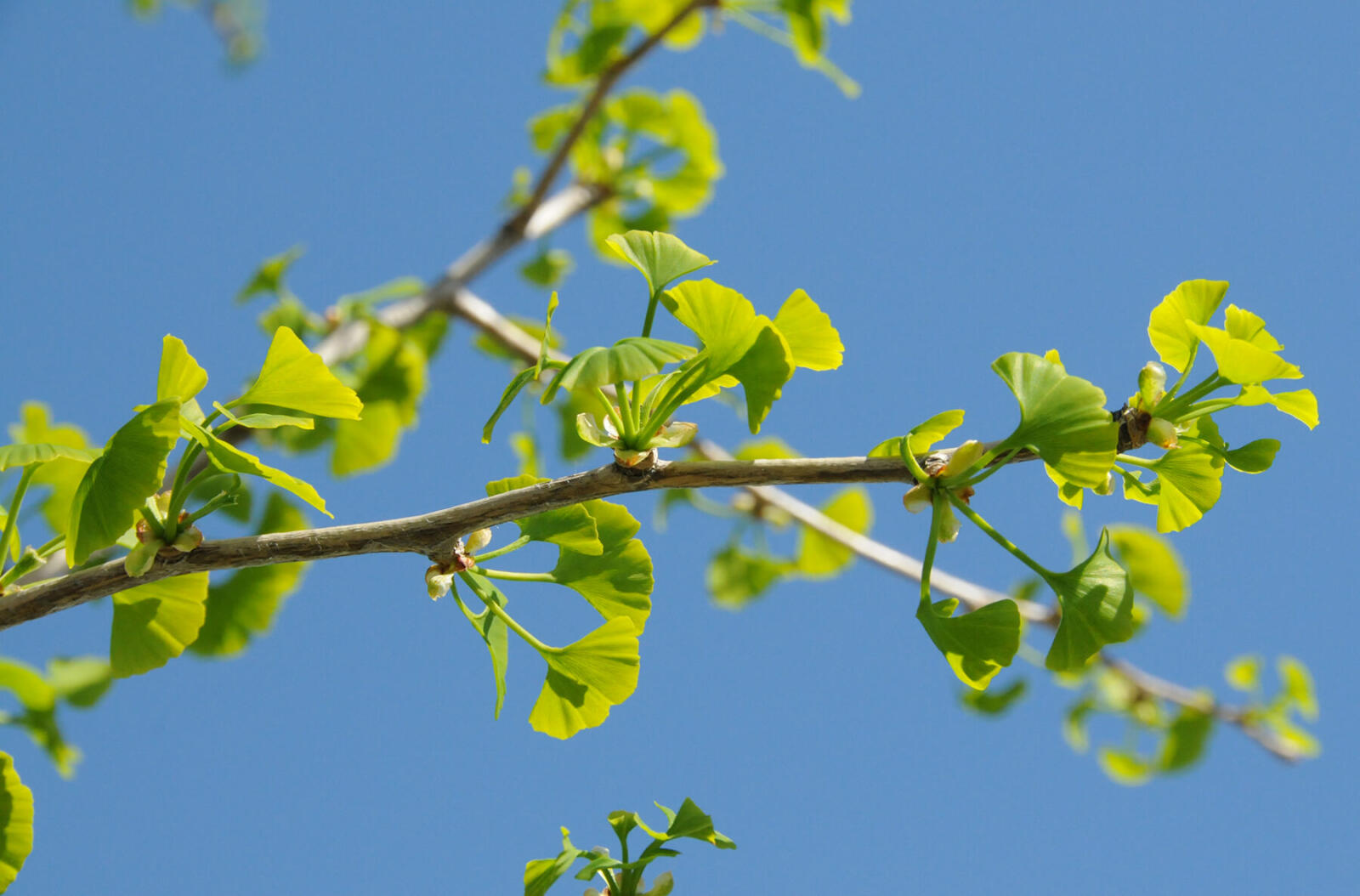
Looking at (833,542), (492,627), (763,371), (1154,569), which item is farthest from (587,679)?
(1154,569)

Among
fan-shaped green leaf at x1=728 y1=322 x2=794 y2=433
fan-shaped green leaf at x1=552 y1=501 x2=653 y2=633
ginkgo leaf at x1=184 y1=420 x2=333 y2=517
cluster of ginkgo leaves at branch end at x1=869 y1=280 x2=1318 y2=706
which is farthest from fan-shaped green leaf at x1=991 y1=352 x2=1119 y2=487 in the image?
ginkgo leaf at x1=184 y1=420 x2=333 y2=517

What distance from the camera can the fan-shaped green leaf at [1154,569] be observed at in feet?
4.86

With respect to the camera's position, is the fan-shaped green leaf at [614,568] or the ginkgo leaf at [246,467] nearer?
the ginkgo leaf at [246,467]

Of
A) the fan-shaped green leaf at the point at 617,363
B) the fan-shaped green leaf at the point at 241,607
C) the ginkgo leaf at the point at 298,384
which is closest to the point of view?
the fan-shaped green leaf at the point at 617,363

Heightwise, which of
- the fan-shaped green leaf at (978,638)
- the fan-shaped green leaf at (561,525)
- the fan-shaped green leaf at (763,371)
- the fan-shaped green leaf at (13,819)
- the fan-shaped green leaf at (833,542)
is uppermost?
the fan-shaped green leaf at (833,542)

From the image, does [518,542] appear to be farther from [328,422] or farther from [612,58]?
[612,58]

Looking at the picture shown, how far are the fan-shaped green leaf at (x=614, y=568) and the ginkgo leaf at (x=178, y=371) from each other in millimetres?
243

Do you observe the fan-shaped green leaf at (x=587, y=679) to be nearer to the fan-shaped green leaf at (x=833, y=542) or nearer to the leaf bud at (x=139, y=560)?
the leaf bud at (x=139, y=560)

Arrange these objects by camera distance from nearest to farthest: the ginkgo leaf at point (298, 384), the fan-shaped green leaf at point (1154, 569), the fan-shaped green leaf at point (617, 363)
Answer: the fan-shaped green leaf at point (617, 363)
the ginkgo leaf at point (298, 384)
the fan-shaped green leaf at point (1154, 569)

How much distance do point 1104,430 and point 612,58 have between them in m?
1.38

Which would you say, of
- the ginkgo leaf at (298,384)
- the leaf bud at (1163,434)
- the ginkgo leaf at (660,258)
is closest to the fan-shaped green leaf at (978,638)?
the leaf bud at (1163,434)

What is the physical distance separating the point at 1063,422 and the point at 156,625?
621 mm

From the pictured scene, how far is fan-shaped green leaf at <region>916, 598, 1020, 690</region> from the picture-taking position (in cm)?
54

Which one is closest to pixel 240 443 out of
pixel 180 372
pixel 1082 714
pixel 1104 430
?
pixel 180 372
